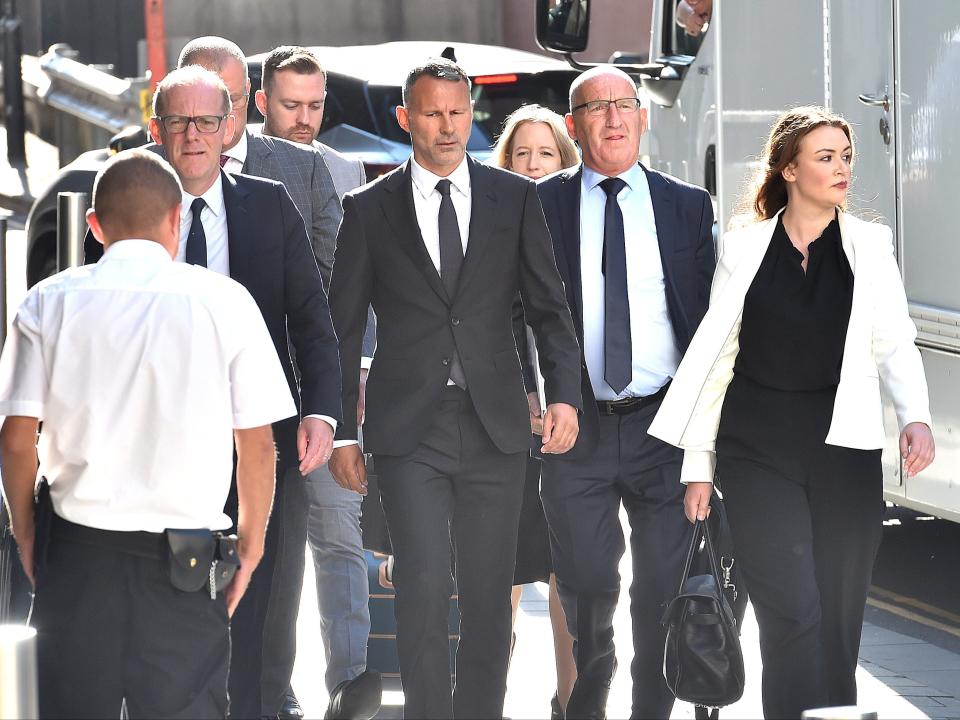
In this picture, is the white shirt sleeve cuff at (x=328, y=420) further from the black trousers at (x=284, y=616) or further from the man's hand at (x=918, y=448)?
the man's hand at (x=918, y=448)

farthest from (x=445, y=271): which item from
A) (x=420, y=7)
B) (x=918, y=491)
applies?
(x=420, y=7)

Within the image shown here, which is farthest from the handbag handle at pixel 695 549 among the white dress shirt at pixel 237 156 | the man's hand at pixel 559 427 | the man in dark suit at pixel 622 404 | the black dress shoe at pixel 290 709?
the white dress shirt at pixel 237 156

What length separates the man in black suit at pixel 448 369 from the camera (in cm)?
509

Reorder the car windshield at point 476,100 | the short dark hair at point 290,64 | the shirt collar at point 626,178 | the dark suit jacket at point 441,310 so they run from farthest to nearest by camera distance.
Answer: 1. the car windshield at point 476,100
2. the short dark hair at point 290,64
3. the shirt collar at point 626,178
4. the dark suit jacket at point 441,310

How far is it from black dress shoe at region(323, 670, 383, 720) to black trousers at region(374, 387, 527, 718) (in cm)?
50

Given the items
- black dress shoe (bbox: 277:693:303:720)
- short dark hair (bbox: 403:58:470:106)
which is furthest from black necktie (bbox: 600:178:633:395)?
black dress shoe (bbox: 277:693:303:720)

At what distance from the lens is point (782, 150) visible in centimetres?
512

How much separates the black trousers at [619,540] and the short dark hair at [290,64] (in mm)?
1810

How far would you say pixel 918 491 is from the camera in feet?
22.6

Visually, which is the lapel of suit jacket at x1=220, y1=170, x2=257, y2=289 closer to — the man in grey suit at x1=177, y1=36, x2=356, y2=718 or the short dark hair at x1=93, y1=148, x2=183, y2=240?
the man in grey suit at x1=177, y1=36, x2=356, y2=718

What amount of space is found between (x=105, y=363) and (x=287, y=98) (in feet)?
9.35

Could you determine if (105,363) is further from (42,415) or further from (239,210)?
(239,210)

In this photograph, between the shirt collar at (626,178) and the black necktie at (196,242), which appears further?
the shirt collar at (626,178)

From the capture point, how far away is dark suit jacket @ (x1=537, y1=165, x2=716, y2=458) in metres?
5.57
